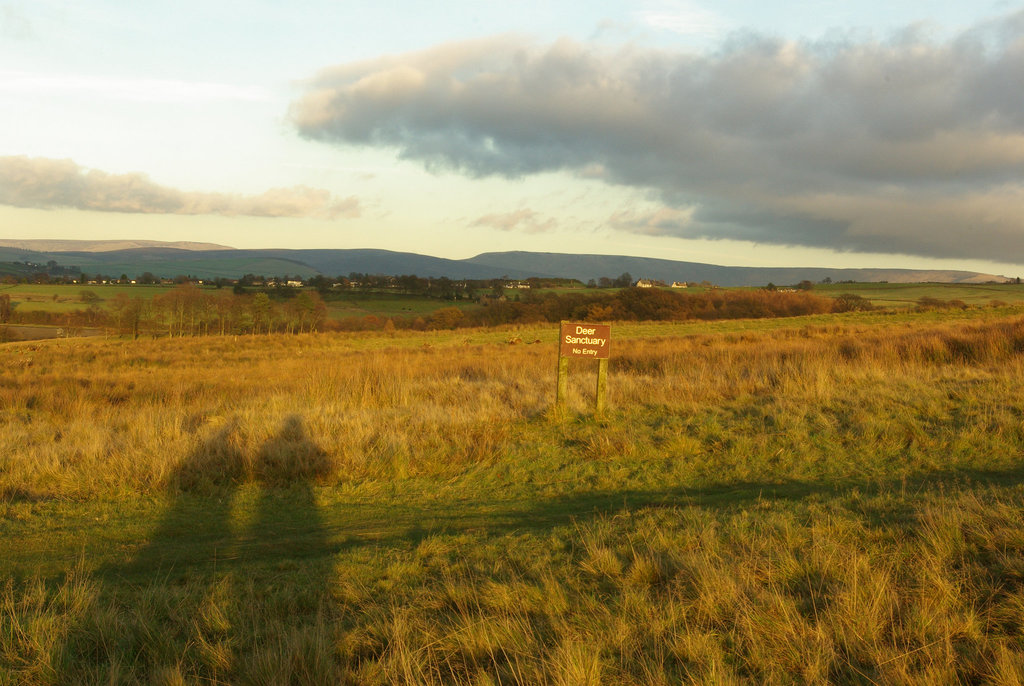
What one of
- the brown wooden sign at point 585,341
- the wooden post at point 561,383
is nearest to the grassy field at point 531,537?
the wooden post at point 561,383

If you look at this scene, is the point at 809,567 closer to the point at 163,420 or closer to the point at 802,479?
the point at 802,479

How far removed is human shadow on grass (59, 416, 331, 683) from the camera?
373 cm

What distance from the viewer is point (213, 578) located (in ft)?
16.4

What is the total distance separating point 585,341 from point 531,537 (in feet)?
20.1

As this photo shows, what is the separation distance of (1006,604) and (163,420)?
1139 centimetres

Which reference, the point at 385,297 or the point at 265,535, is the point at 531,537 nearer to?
the point at 265,535

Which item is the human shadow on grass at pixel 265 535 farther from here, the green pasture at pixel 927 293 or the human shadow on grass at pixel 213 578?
the green pasture at pixel 927 293

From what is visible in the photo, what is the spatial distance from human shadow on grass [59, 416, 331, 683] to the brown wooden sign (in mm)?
4545

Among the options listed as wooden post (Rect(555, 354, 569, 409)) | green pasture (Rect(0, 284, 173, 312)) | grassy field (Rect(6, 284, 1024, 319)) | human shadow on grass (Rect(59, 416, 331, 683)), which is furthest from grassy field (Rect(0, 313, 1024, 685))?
grassy field (Rect(6, 284, 1024, 319))

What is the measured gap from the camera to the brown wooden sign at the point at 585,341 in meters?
11.3

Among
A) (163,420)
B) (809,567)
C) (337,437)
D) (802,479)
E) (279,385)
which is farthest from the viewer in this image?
(279,385)

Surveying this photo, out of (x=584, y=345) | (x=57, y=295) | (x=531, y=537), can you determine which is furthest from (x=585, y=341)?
(x=57, y=295)

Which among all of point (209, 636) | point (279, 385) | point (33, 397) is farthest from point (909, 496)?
point (33, 397)

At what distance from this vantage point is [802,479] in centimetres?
774
